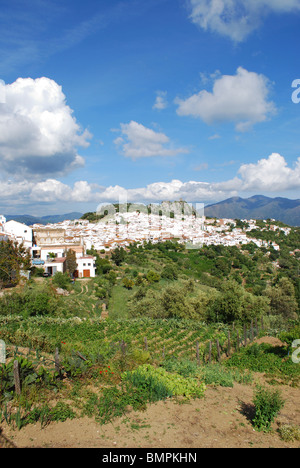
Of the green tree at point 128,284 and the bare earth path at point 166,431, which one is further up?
the bare earth path at point 166,431

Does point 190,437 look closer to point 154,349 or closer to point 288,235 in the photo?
point 154,349

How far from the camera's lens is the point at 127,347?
9.70 m

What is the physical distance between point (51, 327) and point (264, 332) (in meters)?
11.6

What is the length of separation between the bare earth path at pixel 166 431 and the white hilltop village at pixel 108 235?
3069 cm

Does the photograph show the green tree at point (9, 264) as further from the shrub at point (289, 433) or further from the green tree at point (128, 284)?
the shrub at point (289, 433)

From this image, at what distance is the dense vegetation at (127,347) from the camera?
584 centimetres

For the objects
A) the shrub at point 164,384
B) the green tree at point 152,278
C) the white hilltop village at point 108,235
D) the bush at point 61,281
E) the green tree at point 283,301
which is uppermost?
the white hilltop village at point 108,235

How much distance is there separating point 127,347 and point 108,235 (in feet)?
227

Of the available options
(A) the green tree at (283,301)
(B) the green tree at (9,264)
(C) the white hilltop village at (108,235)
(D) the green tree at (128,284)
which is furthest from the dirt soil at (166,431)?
(C) the white hilltop village at (108,235)

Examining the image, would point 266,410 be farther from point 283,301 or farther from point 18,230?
point 18,230

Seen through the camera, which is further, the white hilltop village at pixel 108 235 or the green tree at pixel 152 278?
the white hilltop village at pixel 108 235

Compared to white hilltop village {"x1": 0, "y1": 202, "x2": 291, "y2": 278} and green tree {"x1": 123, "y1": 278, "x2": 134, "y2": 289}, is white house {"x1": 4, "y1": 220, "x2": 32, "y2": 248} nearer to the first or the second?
white hilltop village {"x1": 0, "y1": 202, "x2": 291, "y2": 278}

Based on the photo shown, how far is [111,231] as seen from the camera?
85.8 meters

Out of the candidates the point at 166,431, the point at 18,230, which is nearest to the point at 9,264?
the point at 18,230
